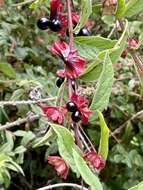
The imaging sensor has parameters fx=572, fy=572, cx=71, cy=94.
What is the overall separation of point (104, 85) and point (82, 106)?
46mm

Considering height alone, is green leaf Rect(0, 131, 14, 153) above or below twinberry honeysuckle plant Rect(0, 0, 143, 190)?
below

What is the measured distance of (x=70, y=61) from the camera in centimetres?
83

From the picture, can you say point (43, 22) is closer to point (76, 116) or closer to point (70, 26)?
point (70, 26)

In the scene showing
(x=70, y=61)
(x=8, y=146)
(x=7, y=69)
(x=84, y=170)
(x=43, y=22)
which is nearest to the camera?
(x=84, y=170)

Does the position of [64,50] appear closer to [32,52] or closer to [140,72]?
[140,72]

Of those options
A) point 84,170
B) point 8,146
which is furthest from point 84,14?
point 8,146

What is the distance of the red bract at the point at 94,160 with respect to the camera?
30.9 inches

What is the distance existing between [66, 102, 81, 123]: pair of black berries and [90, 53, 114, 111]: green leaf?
0.03 metres

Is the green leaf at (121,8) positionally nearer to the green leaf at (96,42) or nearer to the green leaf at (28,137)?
the green leaf at (96,42)

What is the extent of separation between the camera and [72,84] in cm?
81

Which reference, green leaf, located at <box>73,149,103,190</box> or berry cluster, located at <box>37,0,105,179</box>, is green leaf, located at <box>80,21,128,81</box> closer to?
berry cluster, located at <box>37,0,105,179</box>

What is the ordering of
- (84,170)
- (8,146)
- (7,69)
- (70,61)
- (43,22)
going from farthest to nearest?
(7,69), (8,146), (43,22), (70,61), (84,170)

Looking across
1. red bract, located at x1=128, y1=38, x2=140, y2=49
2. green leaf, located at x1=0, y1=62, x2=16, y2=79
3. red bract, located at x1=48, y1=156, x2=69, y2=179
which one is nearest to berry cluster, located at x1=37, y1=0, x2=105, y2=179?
red bract, located at x1=48, y1=156, x2=69, y2=179

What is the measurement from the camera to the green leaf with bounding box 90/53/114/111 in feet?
2.52
